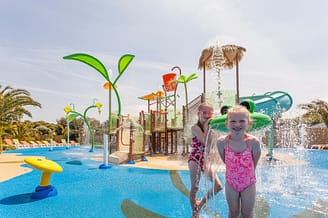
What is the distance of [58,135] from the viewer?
32.8 m

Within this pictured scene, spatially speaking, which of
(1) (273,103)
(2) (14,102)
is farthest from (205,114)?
(2) (14,102)

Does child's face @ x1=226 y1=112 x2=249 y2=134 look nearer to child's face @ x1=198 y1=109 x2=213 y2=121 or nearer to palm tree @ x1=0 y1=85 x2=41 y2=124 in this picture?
child's face @ x1=198 y1=109 x2=213 y2=121

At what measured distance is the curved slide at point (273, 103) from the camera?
32.5 ft

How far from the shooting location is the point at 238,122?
84.9 inches

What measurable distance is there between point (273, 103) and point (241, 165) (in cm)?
890

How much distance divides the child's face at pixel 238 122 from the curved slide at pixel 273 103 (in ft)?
26.8

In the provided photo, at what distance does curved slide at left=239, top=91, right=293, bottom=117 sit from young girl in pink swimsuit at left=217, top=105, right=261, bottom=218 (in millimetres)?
8146

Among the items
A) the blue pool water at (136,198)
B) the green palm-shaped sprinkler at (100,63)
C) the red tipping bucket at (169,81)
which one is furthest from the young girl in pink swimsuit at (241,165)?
the red tipping bucket at (169,81)

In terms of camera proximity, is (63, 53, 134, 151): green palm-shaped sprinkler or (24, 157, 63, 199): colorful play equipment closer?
(24, 157, 63, 199): colorful play equipment

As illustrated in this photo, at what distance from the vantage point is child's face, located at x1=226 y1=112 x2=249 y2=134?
7.04ft

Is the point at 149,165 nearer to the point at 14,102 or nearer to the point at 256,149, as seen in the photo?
the point at 256,149

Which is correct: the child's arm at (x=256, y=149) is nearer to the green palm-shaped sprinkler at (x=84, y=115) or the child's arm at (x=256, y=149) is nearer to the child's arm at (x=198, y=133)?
the child's arm at (x=198, y=133)

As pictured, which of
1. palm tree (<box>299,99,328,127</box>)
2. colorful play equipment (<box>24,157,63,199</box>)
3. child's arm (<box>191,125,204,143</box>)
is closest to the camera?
child's arm (<box>191,125,204,143</box>)

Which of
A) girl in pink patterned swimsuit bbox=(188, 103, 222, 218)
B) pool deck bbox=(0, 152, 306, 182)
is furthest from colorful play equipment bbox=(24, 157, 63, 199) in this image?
girl in pink patterned swimsuit bbox=(188, 103, 222, 218)
